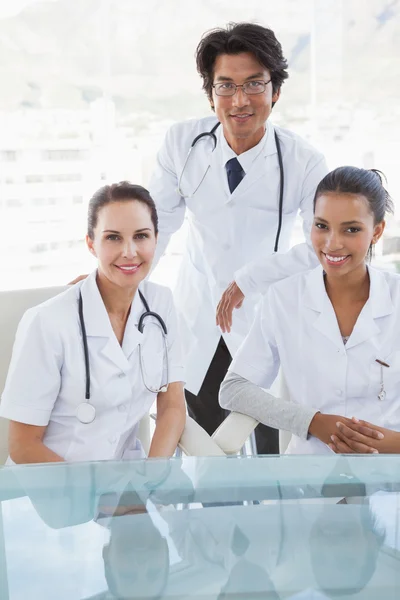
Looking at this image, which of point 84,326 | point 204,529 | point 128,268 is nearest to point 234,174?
point 128,268

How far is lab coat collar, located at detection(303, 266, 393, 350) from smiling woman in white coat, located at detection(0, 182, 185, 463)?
0.99 ft

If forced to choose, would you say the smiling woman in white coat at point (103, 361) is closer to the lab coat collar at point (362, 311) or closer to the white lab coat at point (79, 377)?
the white lab coat at point (79, 377)

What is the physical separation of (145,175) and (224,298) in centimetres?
188

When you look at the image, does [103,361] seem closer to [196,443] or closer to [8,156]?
[196,443]

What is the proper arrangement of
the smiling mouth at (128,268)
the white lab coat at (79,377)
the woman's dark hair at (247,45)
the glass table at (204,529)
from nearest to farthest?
the glass table at (204,529) → the white lab coat at (79,377) → the smiling mouth at (128,268) → the woman's dark hair at (247,45)

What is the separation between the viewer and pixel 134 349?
1.47m

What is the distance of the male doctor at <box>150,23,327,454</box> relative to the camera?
1.74 metres

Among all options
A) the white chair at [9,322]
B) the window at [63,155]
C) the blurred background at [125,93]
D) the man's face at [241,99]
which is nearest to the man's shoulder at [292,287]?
the white chair at [9,322]

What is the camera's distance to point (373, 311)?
1.50 metres

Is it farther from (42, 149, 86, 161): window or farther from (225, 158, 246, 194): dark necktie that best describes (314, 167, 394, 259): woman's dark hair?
(42, 149, 86, 161): window

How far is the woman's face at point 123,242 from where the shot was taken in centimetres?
146

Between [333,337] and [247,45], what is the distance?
71 centimetres

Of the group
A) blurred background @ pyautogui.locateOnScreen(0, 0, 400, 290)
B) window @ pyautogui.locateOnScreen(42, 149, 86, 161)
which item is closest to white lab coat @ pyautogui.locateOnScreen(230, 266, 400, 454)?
blurred background @ pyautogui.locateOnScreen(0, 0, 400, 290)

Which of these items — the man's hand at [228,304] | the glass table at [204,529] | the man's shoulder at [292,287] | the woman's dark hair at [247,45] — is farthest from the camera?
the man's hand at [228,304]
